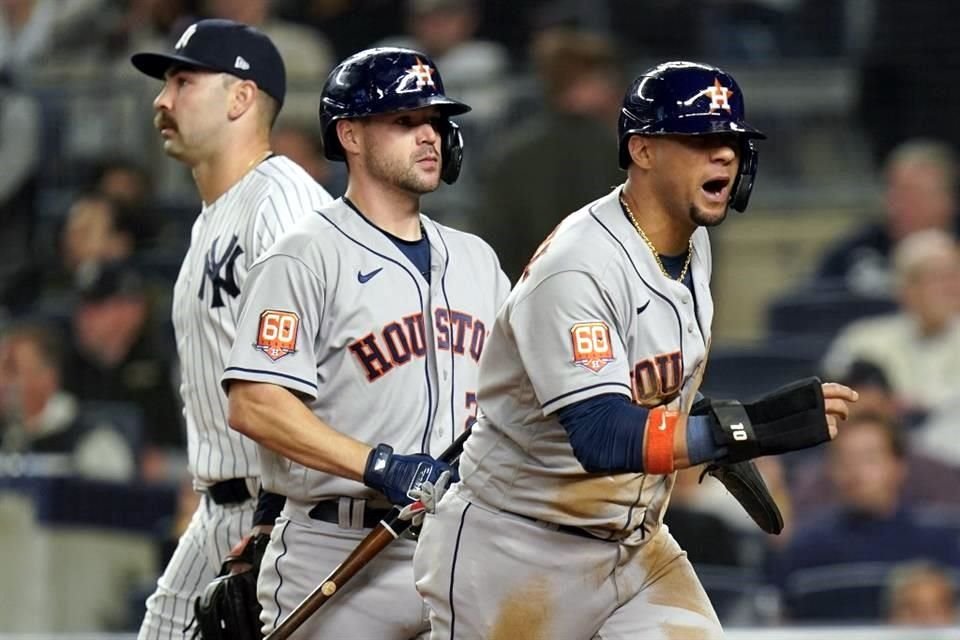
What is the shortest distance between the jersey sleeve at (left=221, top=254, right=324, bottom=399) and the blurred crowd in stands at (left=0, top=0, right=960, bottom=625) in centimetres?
309

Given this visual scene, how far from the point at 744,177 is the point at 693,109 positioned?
0.17 m

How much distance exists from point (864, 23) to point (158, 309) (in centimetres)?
338

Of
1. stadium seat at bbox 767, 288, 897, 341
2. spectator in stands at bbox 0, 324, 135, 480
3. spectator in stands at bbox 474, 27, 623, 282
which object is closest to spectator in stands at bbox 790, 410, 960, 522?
stadium seat at bbox 767, 288, 897, 341

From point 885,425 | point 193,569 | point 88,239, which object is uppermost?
point 88,239

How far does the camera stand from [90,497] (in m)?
7.55

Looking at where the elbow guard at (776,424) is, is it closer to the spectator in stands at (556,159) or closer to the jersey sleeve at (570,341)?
the jersey sleeve at (570,341)

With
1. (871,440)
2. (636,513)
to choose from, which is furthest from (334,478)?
(871,440)

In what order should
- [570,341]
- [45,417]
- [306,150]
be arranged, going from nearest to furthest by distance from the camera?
[570,341] < [45,417] < [306,150]

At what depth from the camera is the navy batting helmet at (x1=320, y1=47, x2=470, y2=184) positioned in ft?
12.7

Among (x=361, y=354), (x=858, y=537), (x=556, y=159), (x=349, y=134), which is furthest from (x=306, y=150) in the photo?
(x=361, y=354)

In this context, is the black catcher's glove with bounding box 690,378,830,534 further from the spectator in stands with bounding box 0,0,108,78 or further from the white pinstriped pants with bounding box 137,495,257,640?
the spectator in stands with bounding box 0,0,108,78

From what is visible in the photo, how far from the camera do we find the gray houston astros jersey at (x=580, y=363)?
130 inches

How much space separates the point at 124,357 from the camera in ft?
26.1

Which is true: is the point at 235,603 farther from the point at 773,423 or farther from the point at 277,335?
the point at 773,423
